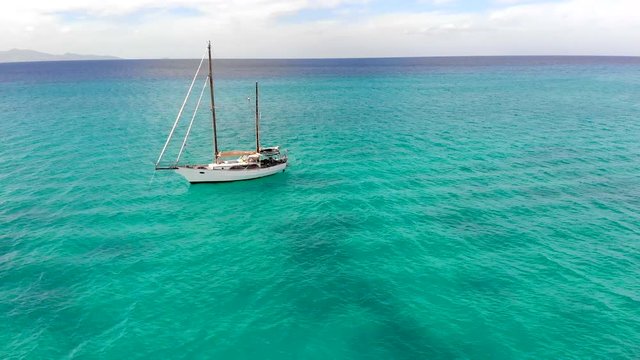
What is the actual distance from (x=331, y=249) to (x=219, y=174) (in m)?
25.0

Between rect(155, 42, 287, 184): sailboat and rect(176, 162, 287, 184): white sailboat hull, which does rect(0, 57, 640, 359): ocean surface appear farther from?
rect(155, 42, 287, 184): sailboat

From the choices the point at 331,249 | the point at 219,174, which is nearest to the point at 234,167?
the point at 219,174

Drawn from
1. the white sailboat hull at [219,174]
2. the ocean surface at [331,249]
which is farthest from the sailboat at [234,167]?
the ocean surface at [331,249]

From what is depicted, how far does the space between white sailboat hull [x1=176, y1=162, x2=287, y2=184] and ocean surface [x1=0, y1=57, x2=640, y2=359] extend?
5.52 ft

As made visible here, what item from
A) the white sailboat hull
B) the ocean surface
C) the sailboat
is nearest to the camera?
the ocean surface

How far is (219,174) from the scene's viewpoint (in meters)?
57.4

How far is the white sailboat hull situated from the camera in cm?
5588

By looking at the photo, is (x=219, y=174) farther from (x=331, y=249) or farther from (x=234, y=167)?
(x=331, y=249)

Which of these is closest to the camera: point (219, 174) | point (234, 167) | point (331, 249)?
point (331, 249)

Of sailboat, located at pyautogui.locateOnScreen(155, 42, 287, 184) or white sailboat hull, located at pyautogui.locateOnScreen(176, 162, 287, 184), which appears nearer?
white sailboat hull, located at pyautogui.locateOnScreen(176, 162, 287, 184)

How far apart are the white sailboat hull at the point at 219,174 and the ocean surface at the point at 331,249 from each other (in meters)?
1.68

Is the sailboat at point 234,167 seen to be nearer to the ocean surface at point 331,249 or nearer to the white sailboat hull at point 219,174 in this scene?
the white sailboat hull at point 219,174

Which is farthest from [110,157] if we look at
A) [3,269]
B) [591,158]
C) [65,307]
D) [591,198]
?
[591,158]

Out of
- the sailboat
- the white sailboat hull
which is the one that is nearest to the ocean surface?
the white sailboat hull
